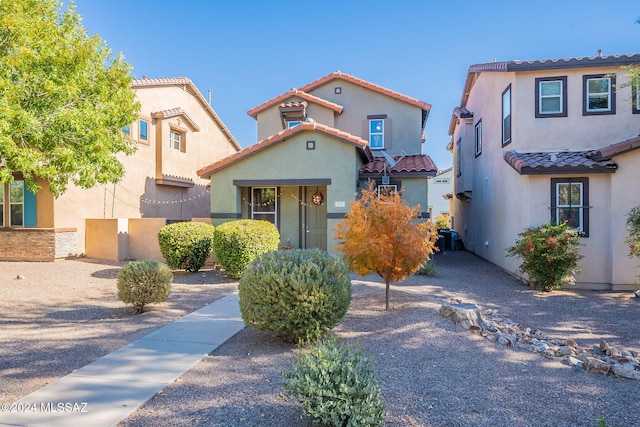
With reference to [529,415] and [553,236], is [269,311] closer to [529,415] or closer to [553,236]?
[529,415]

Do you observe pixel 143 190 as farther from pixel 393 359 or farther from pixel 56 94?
pixel 393 359

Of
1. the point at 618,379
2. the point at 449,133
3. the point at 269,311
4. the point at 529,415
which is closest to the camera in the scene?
the point at 529,415

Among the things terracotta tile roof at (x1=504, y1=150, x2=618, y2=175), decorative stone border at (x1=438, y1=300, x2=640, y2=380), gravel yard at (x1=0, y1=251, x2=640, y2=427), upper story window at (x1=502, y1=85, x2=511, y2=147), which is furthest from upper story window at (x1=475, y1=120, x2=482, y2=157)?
decorative stone border at (x1=438, y1=300, x2=640, y2=380)

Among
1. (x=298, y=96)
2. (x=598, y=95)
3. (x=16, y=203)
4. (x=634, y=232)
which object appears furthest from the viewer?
(x=298, y=96)

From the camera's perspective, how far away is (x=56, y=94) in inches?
358

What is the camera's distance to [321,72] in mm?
19609

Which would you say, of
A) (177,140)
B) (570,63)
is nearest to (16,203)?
(177,140)

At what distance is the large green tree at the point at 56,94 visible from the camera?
8344mm

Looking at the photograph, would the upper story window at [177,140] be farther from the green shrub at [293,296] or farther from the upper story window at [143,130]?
the green shrub at [293,296]

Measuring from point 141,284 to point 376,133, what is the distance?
540 inches

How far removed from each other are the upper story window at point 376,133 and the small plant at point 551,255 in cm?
902

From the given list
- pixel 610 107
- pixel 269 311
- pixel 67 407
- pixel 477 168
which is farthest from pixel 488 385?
pixel 477 168

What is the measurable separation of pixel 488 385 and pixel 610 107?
1158cm

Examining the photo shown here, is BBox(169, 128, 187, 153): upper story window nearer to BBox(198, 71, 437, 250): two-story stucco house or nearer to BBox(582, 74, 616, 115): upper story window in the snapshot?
BBox(198, 71, 437, 250): two-story stucco house
